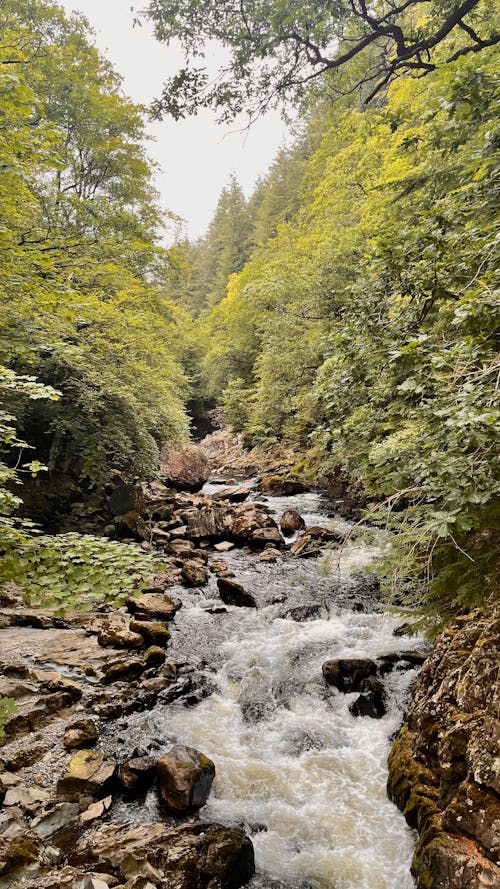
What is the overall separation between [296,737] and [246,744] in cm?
59

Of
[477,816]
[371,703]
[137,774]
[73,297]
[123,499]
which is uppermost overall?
[73,297]

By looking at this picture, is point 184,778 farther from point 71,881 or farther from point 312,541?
point 312,541

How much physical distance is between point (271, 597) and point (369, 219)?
36.2 ft

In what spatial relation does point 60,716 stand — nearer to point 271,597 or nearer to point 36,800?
point 36,800

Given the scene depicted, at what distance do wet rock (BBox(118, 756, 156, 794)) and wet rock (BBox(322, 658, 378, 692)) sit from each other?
248cm

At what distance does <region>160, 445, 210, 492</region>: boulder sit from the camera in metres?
16.7

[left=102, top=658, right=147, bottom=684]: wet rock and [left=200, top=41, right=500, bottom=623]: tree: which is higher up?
[left=200, top=41, right=500, bottom=623]: tree

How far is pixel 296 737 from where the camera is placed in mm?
4887

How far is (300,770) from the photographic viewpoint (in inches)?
175

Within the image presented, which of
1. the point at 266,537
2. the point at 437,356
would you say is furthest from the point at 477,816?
the point at 266,537

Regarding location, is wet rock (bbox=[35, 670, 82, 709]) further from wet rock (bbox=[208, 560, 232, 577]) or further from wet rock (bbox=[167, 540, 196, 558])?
wet rock (bbox=[167, 540, 196, 558])

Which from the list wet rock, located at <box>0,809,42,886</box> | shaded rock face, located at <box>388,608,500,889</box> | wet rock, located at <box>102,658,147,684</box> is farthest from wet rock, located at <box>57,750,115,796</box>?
shaded rock face, located at <box>388,608,500,889</box>

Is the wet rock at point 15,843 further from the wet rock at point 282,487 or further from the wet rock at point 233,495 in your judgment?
the wet rock at point 282,487

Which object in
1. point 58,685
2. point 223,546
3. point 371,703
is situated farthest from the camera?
point 223,546
